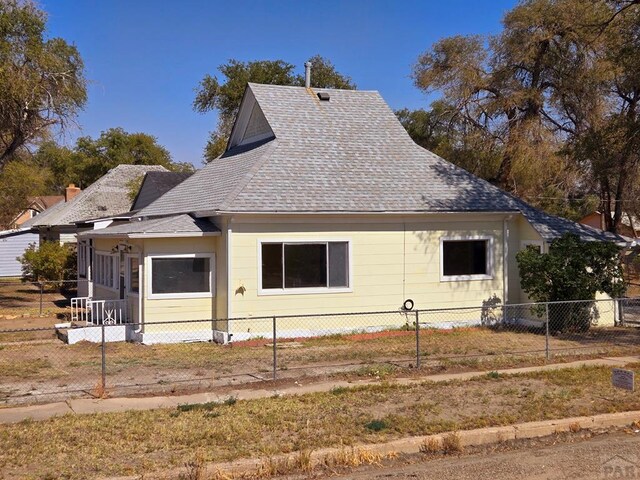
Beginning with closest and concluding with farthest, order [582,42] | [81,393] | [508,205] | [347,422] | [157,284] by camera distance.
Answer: [347,422]
[81,393]
[157,284]
[508,205]
[582,42]

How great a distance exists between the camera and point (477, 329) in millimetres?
19078

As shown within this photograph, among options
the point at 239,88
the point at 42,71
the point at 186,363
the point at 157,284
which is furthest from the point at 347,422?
the point at 239,88

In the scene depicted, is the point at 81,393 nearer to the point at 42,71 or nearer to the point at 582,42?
the point at 42,71

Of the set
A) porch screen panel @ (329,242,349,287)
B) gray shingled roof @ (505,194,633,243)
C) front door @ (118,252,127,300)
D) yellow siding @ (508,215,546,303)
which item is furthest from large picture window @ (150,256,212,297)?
gray shingled roof @ (505,194,633,243)

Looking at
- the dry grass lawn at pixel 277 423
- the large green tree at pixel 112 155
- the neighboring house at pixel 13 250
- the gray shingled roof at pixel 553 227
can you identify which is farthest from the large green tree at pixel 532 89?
the large green tree at pixel 112 155

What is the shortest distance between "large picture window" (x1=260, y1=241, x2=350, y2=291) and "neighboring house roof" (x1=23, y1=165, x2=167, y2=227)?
20.2 m

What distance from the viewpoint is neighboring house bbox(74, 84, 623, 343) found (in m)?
16.9

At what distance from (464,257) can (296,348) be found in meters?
6.01

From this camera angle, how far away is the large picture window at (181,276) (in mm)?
16688

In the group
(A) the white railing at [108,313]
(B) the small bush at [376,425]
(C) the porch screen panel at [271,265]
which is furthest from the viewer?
(A) the white railing at [108,313]

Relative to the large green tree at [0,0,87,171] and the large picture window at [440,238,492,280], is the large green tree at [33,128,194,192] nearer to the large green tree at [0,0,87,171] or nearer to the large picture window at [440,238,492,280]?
the large green tree at [0,0,87,171]

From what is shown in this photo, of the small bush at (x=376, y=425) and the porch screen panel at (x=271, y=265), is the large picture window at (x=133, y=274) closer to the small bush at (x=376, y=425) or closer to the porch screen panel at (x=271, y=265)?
the porch screen panel at (x=271, y=265)

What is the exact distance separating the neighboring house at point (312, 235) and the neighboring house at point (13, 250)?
25.5 m

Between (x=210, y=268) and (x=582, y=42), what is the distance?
21961mm
